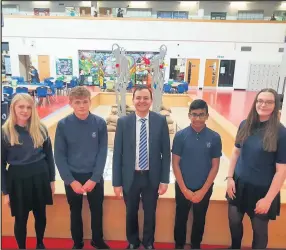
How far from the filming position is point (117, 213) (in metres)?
2.99

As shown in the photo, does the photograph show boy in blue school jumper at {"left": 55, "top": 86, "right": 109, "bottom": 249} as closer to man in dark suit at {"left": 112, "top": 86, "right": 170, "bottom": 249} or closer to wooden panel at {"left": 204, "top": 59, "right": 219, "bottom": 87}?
man in dark suit at {"left": 112, "top": 86, "right": 170, "bottom": 249}

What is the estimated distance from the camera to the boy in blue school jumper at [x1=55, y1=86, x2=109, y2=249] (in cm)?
244

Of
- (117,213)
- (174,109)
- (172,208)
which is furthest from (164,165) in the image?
(174,109)

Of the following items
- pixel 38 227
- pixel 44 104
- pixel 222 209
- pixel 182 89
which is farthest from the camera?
pixel 182 89

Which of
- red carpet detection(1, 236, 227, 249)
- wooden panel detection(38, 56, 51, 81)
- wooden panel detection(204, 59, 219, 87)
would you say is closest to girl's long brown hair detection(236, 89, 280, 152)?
red carpet detection(1, 236, 227, 249)

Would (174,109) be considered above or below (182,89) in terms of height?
below

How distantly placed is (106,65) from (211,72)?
7247mm

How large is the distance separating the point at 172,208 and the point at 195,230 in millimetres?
391

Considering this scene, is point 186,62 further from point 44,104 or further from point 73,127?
point 73,127

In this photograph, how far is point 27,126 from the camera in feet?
7.77

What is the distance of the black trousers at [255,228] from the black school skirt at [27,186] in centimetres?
180

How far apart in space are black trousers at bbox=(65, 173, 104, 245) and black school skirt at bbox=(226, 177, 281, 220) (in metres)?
1.31

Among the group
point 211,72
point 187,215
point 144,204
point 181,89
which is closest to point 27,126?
point 144,204

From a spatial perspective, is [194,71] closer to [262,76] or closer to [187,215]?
[262,76]
